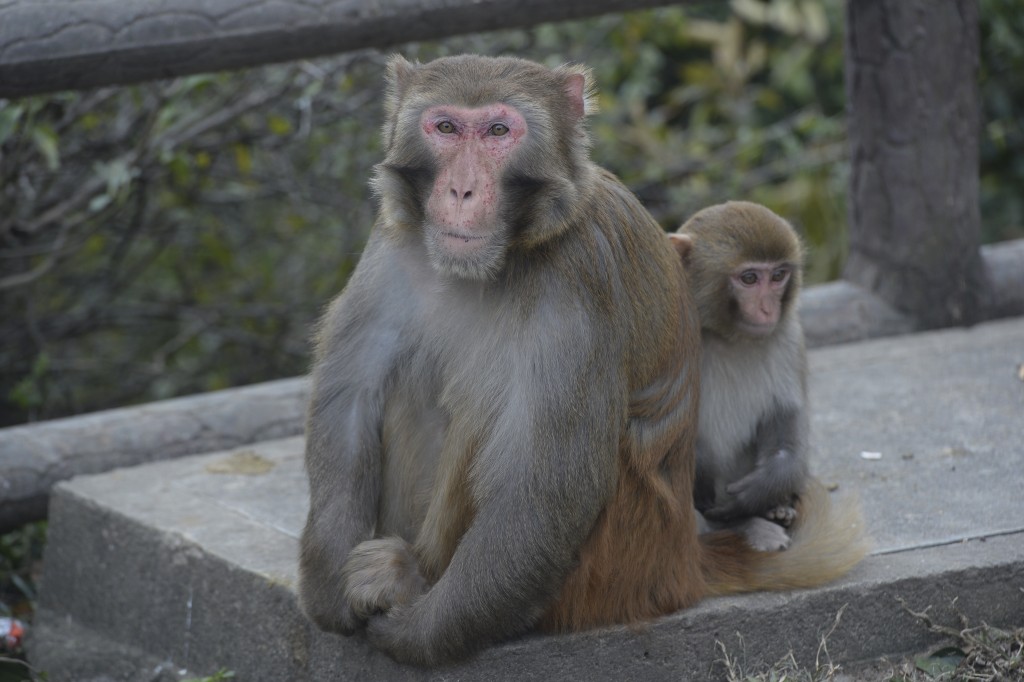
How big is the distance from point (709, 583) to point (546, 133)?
1.28 m

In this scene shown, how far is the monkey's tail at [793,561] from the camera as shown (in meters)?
3.60

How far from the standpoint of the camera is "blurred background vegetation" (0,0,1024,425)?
6.75 meters

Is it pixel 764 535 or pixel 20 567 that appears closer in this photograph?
pixel 764 535

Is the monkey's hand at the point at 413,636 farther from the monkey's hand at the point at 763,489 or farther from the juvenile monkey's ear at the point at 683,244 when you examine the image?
the juvenile monkey's ear at the point at 683,244

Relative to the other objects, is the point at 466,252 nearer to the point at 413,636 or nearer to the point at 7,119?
the point at 413,636

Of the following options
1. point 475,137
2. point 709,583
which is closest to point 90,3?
point 475,137

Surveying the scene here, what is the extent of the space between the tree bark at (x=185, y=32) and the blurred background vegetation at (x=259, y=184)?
0.57 m

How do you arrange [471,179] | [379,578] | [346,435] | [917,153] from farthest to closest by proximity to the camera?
[917,153] < [346,435] < [379,578] < [471,179]

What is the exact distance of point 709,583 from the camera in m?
3.58

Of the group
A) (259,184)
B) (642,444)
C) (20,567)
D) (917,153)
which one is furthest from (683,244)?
(259,184)

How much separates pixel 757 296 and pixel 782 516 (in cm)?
67

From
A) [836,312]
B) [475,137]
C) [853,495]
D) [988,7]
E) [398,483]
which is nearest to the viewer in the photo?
[475,137]

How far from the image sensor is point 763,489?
12.6 feet

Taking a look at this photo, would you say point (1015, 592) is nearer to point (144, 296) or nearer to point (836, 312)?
point (836, 312)
